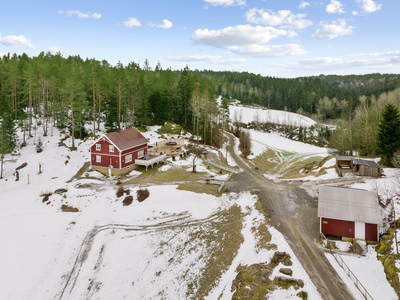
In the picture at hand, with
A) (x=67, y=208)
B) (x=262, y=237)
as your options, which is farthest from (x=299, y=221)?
(x=67, y=208)

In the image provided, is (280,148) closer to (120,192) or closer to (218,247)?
(120,192)

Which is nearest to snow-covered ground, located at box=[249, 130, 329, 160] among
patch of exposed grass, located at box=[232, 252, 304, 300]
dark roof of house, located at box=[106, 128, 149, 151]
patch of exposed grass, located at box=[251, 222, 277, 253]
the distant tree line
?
the distant tree line

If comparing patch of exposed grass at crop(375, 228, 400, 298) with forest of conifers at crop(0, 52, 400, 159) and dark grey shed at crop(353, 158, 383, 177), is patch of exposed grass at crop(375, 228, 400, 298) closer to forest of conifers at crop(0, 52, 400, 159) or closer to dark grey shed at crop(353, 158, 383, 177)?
dark grey shed at crop(353, 158, 383, 177)

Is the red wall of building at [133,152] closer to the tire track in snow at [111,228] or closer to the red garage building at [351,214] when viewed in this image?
the tire track in snow at [111,228]

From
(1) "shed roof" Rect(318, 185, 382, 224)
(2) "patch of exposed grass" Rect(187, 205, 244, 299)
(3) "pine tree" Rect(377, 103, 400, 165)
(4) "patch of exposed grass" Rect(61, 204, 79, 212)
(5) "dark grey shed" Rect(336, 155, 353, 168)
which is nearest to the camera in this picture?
(2) "patch of exposed grass" Rect(187, 205, 244, 299)

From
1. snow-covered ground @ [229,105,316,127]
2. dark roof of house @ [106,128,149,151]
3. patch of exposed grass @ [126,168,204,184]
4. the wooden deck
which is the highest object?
snow-covered ground @ [229,105,316,127]

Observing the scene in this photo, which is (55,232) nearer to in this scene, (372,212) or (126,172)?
(126,172)

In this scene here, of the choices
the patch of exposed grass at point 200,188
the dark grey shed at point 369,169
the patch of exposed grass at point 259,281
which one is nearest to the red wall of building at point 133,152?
the patch of exposed grass at point 200,188
